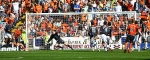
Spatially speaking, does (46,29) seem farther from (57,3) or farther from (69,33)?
(57,3)

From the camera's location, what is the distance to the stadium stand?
110ft

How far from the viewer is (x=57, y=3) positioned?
38625mm

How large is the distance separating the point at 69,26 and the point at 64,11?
437 cm

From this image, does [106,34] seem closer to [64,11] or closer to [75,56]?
[64,11]

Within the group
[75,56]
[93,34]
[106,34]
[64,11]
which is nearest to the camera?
[75,56]

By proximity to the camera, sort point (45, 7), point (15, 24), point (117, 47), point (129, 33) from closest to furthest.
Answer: point (129, 33)
point (117, 47)
point (15, 24)
point (45, 7)

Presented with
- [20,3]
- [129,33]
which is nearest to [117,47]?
[129,33]

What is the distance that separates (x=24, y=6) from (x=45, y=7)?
1.72 m

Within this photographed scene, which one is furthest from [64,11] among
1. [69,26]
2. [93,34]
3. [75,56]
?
[75,56]

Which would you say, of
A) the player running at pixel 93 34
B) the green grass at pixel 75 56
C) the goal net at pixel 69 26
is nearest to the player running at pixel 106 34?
the goal net at pixel 69 26

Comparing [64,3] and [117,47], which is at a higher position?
[64,3]

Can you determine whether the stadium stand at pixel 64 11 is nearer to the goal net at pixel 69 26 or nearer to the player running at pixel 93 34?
the goal net at pixel 69 26

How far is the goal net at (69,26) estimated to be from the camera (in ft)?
109

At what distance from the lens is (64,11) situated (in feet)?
124
